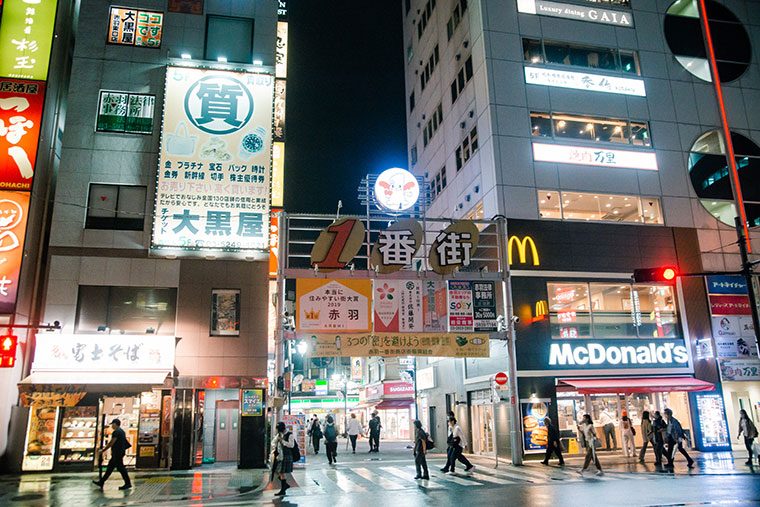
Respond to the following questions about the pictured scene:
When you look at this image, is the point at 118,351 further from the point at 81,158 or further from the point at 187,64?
the point at 187,64

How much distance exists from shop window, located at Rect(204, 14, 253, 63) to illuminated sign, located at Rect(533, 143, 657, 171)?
1329 centimetres

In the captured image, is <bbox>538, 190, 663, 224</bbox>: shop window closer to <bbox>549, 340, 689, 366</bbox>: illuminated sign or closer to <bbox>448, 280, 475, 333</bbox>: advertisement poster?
<bbox>549, 340, 689, 366</bbox>: illuminated sign

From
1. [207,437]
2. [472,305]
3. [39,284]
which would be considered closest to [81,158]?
[39,284]

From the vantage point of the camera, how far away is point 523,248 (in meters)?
24.4

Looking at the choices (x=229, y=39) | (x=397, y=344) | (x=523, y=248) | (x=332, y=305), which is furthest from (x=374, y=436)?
(x=229, y=39)

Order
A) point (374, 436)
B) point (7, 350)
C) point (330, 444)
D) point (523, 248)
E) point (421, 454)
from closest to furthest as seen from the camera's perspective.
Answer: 1. point (7, 350)
2. point (421, 454)
3. point (330, 444)
4. point (523, 248)
5. point (374, 436)

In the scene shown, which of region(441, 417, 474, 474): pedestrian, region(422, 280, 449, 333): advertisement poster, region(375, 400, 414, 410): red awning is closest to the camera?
region(441, 417, 474, 474): pedestrian

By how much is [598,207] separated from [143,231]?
19.4 meters

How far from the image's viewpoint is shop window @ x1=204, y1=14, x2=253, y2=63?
23.7 m

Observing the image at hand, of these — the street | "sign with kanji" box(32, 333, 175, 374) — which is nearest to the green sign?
"sign with kanji" box(32, 333, 175, 374)

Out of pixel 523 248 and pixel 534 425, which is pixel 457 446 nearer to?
pixel 534 425

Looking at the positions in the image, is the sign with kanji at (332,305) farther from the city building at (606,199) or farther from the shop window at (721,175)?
the shop window at (721,175)

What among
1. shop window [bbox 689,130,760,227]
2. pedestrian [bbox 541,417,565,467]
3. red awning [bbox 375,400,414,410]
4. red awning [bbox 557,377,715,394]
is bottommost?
pedestrian [bbox 541,417,565,467]

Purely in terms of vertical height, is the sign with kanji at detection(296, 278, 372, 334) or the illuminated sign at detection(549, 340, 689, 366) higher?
the sign with kanji at detection(296, 278, 372, 334)
